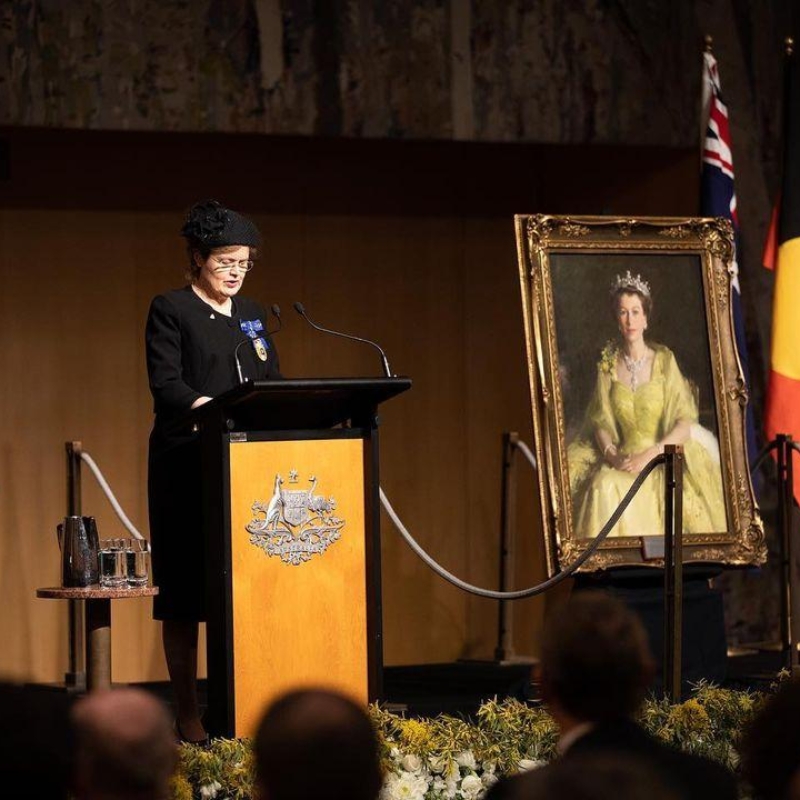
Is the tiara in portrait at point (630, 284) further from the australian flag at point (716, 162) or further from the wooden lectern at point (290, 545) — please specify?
the wooden lectern at point (290, 545)

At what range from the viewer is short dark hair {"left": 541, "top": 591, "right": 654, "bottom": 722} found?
91.3 inches

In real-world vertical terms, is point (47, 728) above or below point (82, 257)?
below

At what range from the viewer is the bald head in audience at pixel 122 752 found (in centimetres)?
185

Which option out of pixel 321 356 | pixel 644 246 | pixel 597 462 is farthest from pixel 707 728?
pixel 321 356

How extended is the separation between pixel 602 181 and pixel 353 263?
1.24 metres

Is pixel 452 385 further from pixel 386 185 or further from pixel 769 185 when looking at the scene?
pixel 769 185

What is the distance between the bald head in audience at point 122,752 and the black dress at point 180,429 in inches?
110

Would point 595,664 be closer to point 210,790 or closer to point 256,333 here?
point 210,790

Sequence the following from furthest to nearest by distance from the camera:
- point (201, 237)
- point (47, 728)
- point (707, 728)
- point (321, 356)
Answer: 1. point (321, 356)
2. point (201, 237)
3. point (707, 728)
4. point (47, 728)

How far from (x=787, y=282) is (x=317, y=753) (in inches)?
207

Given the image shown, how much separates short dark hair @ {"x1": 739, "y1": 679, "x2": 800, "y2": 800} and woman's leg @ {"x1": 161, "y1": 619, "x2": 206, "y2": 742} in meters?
2.95

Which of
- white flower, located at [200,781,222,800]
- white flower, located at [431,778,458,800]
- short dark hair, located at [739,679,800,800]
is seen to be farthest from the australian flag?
short dark hair, located at [739,679,800,800]

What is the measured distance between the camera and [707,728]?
421cm

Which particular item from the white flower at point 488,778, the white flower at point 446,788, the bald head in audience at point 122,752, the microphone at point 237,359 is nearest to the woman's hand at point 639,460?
the microphone at point 237,359
